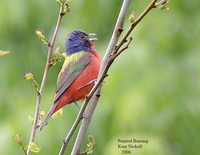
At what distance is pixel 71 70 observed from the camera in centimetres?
359

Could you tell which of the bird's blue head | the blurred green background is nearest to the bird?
the bird's blue head

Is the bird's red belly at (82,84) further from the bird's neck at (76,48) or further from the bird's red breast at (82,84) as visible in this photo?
the bird's neck at (76,48)

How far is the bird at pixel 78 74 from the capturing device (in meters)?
3.24

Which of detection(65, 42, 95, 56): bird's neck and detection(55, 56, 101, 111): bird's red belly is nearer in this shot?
detection(55, 56, 101, 111): bird's red belly

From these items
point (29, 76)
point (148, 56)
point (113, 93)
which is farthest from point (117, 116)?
point (29, 76)

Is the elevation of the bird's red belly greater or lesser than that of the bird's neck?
lesser

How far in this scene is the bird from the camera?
3.24m

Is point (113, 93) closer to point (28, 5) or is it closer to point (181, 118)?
point (181, 118)

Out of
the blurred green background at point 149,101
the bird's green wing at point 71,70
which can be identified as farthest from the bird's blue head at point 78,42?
the blurred green background at point 149,101

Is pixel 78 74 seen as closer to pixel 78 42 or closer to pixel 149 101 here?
pixel 78 42

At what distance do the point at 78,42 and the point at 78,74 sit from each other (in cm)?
64

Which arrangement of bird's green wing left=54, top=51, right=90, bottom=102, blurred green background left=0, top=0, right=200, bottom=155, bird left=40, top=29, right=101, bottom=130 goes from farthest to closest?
1. blurred green background left=0, top=0, right=200, bottom=155
2. bird's green wing left=54, top=51, right=90, bottom=102
3. bird left=40, top=29, right=101, bottom=130

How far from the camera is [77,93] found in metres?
3.34

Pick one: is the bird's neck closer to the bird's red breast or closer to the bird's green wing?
the bird's green wing
